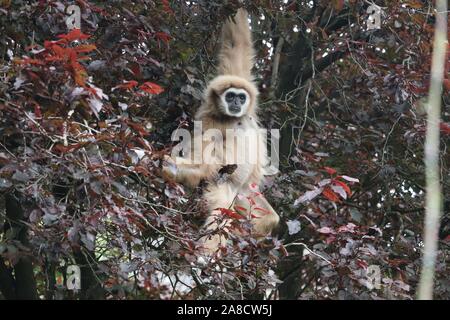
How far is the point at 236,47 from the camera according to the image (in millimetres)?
6367

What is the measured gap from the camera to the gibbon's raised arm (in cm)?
633

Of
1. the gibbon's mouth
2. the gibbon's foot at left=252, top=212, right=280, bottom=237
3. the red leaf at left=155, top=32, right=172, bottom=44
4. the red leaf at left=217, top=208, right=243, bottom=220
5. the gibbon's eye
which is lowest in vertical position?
the gibbon's foot at left=252, top=212, right=280, bottom=237

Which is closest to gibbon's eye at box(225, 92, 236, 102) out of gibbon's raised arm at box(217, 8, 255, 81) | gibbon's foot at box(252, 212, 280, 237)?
gibbon's raised arm at box(217, 8, 255, 81)

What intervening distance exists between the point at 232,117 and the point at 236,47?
0.68 meters

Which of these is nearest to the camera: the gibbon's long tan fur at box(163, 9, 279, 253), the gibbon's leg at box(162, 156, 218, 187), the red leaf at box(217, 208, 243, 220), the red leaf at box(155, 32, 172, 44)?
the red leaf at box(217, 208, 243, 220)

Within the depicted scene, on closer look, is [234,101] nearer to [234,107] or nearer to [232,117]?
[234,107]

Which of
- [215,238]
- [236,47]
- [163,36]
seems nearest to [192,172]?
[215,238]

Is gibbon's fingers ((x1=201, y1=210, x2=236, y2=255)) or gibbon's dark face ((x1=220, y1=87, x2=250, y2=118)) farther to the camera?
gibbon's dark face ((x1=220, y1=87, x2=250, y2=118))

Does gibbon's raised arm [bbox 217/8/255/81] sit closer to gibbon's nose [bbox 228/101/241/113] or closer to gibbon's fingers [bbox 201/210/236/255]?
gibbon's nose [bbox 228/101/241/113]

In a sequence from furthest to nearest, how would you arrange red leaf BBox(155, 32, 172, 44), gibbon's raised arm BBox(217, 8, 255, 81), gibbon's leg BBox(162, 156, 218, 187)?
gibbon's raised arm BBox(217, 8, 255, 81) → gibbon's leg BBox(162, 156, 218, 187) → red leaf BBox(155, 32, 172, 44)

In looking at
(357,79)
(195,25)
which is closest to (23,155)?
(195,25)

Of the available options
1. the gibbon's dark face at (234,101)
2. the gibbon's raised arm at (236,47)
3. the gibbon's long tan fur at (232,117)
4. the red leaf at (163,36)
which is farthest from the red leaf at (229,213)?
the gibbon's raised arm at (236,47)

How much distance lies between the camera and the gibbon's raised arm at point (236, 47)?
6.33 m

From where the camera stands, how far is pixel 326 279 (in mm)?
4188
